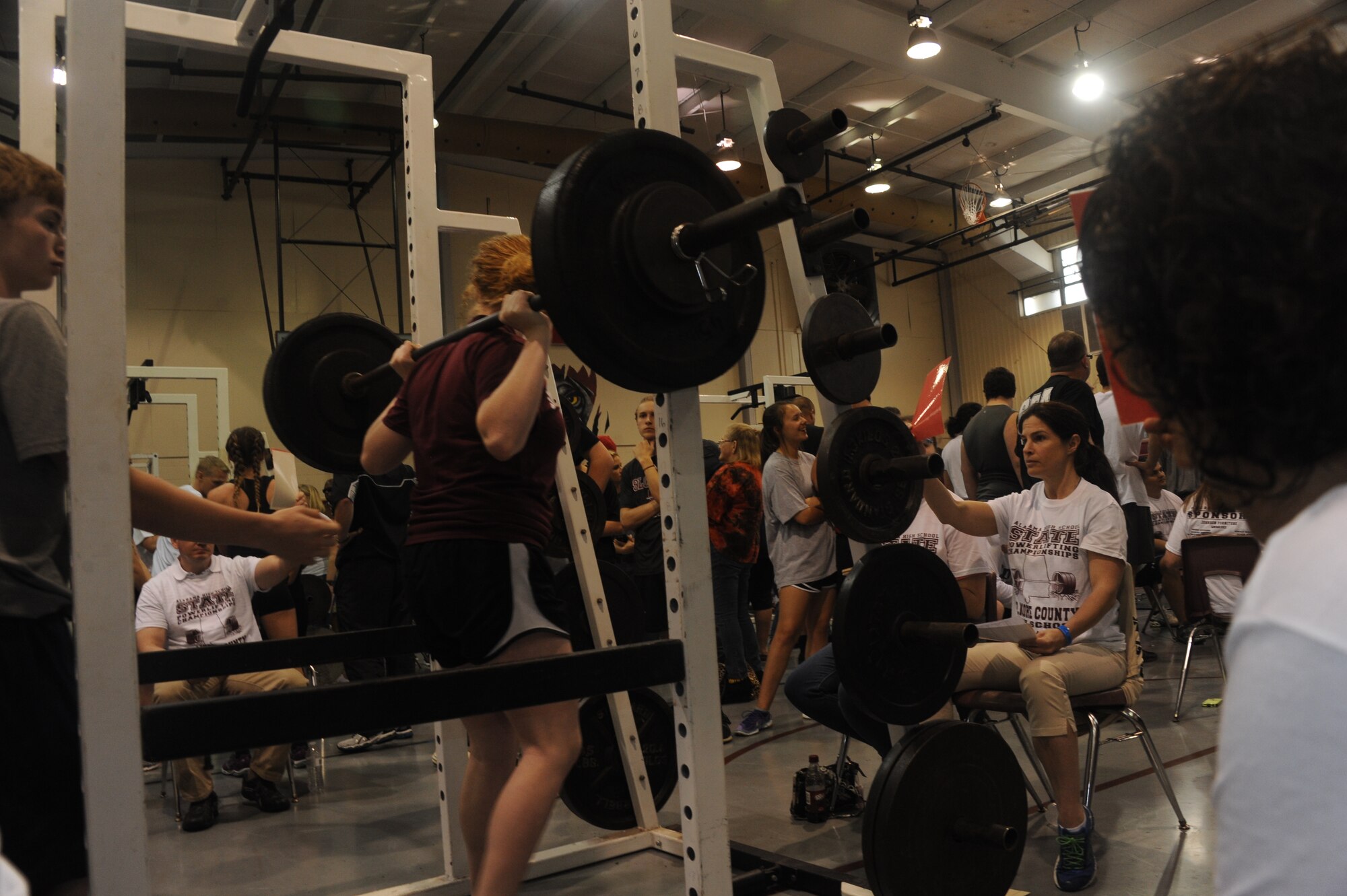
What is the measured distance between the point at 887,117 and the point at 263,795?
8.16 meters

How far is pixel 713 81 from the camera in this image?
844 cm

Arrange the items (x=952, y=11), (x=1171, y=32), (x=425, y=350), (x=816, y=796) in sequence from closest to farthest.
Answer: (x=425, y=350), (x=816, y=796), (x=952, y=11), (x=1171, y=32)

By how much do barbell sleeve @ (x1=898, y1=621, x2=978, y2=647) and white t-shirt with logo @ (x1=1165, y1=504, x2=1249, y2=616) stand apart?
1920mm

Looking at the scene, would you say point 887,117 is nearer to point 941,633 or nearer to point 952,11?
point 952,11

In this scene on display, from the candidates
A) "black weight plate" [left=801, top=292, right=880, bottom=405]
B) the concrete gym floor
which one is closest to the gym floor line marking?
the concrete gym floor

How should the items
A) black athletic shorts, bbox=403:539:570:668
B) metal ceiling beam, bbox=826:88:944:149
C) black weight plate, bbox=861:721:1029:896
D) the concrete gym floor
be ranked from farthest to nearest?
metal ceiling beam, bbox=826:88:944:149
the concrete gym floor
black weight plate, bbox=861:721:1029:896
black athletic shorts, bbox=403:539:570:668

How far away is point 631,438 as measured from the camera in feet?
34.6

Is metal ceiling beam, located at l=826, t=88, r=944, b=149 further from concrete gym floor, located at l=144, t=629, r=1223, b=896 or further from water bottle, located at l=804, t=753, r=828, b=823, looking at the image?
water bottle, located at l=804, t=753, r=828, b=823

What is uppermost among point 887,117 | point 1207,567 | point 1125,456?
point 887,117

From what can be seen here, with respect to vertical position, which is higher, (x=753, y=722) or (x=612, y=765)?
(x=612, y=765)

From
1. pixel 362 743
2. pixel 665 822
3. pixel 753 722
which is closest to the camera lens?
pixel 665 822

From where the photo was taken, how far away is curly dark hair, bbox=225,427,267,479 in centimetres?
391

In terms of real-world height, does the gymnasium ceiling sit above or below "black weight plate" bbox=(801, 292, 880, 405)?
above

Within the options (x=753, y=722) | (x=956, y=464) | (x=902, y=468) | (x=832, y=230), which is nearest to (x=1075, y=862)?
(x=902, y=468)
